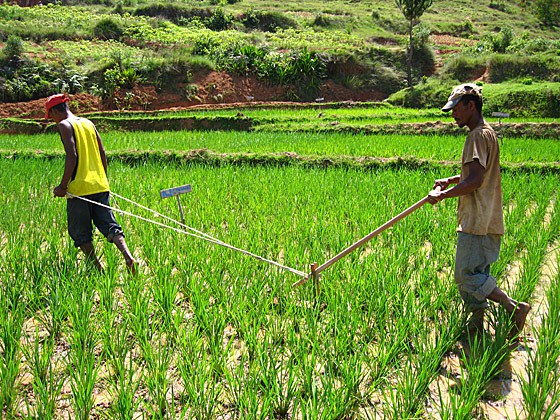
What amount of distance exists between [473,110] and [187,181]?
4208 millimetres

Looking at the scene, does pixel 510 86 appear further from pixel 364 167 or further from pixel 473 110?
pixel 473 110

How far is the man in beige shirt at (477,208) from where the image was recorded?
6.89 feet

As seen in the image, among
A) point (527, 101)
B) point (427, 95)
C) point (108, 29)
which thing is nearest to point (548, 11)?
point (427, 95)

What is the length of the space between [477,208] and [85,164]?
260cm

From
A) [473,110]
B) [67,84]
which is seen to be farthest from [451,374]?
[67,84]

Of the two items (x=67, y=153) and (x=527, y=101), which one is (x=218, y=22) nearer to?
(x=527, y=101)

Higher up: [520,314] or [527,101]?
[527,101]

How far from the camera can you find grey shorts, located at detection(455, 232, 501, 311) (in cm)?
217

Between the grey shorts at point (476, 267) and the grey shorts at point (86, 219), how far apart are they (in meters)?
2.32

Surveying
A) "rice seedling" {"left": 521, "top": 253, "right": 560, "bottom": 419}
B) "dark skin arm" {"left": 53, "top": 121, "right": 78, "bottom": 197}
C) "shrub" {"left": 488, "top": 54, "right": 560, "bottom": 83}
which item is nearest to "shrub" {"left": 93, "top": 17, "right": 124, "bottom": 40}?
"shrub" {"left": 488, "top": 54, "right": 560, "bottom": 83}

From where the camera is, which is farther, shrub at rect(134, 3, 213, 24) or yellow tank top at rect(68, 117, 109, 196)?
shrub at rect(134, 3, 213, 24)

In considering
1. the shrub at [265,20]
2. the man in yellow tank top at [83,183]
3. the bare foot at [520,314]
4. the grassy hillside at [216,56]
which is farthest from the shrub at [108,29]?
the bare foot at [520,314]

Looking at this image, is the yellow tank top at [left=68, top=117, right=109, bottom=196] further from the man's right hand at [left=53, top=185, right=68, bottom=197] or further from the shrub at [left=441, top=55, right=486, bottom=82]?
the shrub at [left=441, top=55, right=486, bottom=82]

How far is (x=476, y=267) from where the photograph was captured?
2.20 metres
